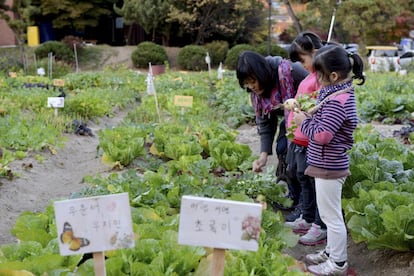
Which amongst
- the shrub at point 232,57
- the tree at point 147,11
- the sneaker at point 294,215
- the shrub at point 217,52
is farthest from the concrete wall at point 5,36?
the sneaker at point 294,215

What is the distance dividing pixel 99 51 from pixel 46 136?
22.0 metres

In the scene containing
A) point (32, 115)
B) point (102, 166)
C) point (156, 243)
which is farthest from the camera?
point (32, 115)

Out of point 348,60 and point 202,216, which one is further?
point 348,60

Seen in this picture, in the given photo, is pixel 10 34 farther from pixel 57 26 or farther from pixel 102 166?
pixel 102 166

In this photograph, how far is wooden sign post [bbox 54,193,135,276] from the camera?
2111 mm

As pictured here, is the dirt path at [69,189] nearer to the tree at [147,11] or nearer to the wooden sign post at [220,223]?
the wooden sign post at [220,223]

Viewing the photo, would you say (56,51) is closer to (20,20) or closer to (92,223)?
(20,20)

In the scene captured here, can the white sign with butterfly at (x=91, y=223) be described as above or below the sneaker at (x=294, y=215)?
above

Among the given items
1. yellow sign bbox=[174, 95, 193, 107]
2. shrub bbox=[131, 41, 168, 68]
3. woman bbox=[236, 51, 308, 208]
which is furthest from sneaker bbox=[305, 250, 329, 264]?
shrub bbox=[131, 41, 168, 68]

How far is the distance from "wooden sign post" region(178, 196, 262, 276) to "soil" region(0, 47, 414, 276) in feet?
5.90

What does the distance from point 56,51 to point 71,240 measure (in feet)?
→ 83.4

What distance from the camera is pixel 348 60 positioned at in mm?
3242

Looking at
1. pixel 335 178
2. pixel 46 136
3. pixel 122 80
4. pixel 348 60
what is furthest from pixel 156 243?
pixel 122 80

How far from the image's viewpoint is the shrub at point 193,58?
2569 cm
